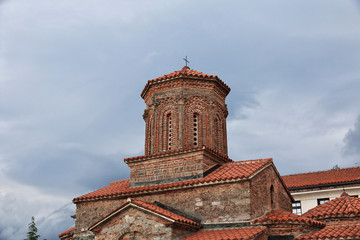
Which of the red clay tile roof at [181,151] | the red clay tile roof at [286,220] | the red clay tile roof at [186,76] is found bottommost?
the red clay tile roof at [286,220]

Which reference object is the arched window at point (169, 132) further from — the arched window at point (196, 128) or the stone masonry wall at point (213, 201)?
the stone masonry wall at point (213, 201)

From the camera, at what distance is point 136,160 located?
14828 mm

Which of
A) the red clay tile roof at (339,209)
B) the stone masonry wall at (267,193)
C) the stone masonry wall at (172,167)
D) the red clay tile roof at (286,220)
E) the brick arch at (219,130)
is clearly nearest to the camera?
the red clay tile roof at (286,220)

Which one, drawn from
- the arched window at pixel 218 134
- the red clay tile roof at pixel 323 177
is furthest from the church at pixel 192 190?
the red clay tile roof at pixel 323 177

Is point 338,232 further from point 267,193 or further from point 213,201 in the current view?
point 213,201

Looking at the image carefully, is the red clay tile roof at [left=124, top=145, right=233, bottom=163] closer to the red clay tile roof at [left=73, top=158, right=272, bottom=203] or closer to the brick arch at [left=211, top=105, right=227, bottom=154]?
the brick arch at [left=211, top=105, right=227, bottom=154]

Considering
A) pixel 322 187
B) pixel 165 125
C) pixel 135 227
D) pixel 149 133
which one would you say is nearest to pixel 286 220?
pixel 135 227

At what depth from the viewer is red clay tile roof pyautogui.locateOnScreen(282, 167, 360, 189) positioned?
21.0m

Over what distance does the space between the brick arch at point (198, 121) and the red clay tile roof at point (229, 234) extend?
157 inches

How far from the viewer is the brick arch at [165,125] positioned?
49.1 feet

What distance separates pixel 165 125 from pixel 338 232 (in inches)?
296

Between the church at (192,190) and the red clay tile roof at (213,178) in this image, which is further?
the red clay tile roof at (213,178)

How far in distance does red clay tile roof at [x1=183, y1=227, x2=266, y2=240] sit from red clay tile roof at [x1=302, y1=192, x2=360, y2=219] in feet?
7.94

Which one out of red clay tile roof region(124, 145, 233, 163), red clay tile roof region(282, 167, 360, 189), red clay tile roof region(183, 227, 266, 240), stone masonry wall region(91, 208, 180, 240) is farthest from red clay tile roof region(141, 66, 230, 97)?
red clay tile roof region(282, 167, 360, 189)
